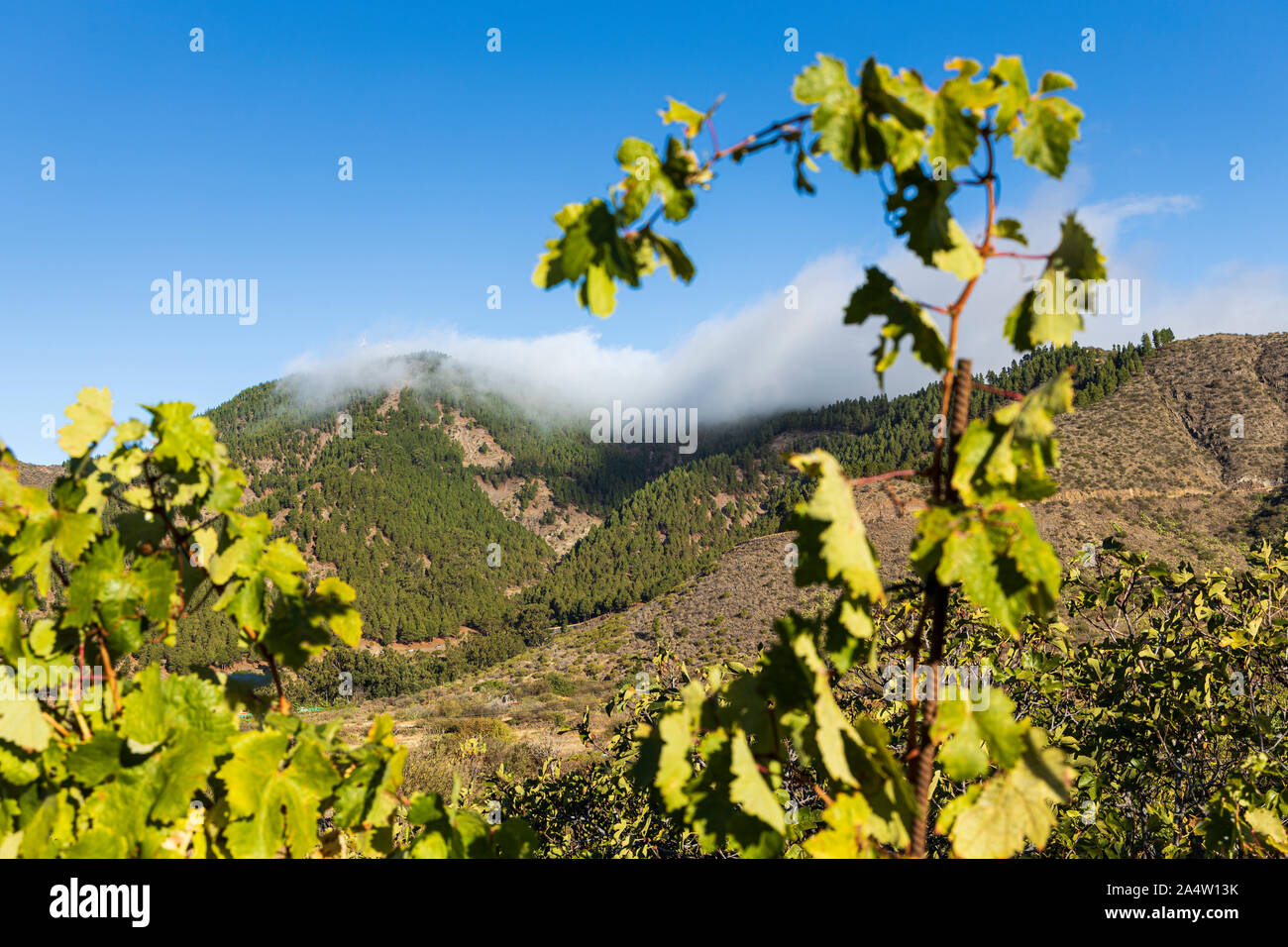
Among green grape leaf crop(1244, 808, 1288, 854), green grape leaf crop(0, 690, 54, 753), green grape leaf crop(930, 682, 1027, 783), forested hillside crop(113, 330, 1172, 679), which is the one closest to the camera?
green grape leaf crop(930, 682, 1027, 783)

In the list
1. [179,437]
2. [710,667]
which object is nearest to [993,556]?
[710,667]

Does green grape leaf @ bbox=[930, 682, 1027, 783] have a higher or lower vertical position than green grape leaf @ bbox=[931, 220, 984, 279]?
lower

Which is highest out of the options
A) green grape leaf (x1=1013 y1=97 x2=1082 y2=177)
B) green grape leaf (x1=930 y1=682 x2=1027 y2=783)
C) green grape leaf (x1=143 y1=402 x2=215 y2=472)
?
green grape leaf (x1=1013 y1=97 x2=1082 y2=177)

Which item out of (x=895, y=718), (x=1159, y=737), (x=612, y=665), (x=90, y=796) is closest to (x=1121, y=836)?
(x=1159, y=737)

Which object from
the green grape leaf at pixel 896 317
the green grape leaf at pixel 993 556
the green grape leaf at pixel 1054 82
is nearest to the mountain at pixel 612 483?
the green grape leaf at pixel 993 556

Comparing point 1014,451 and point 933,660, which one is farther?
point 933,660

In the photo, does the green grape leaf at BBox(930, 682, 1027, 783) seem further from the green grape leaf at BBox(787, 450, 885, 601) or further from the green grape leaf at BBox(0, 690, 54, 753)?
the green grape leaf at BBox(0, 690, 54, 753)

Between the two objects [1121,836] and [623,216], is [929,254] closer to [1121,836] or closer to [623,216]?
[623,216]

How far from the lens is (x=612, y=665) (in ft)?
135

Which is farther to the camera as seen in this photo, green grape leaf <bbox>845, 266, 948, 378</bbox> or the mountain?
the mountain

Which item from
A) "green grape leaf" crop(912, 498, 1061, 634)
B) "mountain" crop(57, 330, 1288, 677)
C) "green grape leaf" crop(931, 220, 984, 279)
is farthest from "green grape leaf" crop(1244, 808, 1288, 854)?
"green grape leaf" crop(931, 220, 984, 279)

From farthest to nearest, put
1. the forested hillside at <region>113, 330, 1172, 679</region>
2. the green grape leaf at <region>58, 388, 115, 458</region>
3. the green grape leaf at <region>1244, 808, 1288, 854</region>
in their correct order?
the forested hillside at <region>113, 330, 1172, 679</region> → the green grape leaf at <region>1244, 808, 1288, 854</region> → the green grape leaf at <region>58, 388, 115, 458</region>

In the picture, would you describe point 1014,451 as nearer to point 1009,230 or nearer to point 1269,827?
point 1009,230

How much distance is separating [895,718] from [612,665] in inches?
1464
